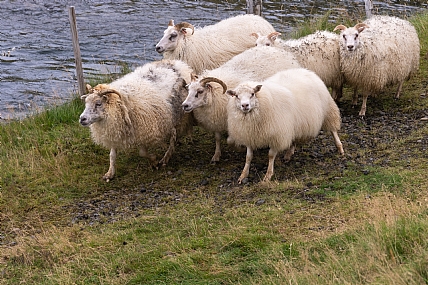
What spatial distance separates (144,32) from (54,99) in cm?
546

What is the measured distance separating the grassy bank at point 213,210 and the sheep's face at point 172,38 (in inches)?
61.8

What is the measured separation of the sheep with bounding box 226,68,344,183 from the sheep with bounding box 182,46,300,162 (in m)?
0.53

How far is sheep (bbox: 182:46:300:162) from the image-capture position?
8391mm

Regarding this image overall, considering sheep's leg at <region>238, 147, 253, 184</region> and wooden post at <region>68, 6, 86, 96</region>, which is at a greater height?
wooden post at <region>68, 6, 86, 96</region>

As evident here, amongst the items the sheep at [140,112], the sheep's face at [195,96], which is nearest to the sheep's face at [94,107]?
the sheep at [140,112]

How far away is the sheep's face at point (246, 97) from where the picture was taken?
7504 mm

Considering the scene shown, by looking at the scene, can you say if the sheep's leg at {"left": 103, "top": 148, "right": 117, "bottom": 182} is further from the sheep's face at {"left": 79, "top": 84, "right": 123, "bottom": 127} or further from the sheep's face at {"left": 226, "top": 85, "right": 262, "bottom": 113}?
the sheep's face at {"left": 226, "top": 85, "right": 262, "bottom": 113}

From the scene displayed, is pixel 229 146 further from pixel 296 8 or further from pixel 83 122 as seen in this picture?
pixel 296 8

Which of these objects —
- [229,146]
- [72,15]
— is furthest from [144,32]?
[229,146]

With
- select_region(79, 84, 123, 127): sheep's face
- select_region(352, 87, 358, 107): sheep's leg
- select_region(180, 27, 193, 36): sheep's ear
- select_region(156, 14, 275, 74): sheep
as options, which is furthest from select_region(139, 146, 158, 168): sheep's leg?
select_region(352, 87, 358, 107): sheep's leg

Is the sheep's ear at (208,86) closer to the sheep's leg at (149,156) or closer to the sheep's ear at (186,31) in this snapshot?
the sheep's leg at (149,156)

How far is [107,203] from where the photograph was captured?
7.59m

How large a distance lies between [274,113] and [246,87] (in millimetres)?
498

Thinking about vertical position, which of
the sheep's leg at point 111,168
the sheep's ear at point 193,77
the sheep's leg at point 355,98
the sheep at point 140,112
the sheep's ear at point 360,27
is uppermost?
the sheep's ear at point 360,27
